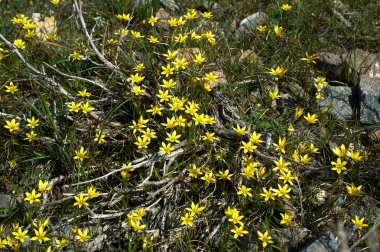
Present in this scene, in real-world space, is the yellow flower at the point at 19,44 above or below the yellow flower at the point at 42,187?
above

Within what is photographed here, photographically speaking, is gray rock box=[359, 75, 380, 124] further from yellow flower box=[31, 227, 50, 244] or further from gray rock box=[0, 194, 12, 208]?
gray rock box=[0, 194, 12, 208]

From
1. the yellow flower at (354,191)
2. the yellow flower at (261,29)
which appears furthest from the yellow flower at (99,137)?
the yellow flower at (261,29)

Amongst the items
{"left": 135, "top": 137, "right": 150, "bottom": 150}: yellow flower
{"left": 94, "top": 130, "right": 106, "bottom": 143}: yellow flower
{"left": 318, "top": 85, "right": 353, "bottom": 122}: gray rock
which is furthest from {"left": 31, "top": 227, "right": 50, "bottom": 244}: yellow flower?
{"left": 318, "top": 85, "right": 353, "bottom": 122}: gray rock

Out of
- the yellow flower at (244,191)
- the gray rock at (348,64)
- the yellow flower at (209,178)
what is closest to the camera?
the yellow flower at (244,191)

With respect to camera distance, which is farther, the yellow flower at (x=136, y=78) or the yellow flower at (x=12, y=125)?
the yellow flower at (x=136, y=78)

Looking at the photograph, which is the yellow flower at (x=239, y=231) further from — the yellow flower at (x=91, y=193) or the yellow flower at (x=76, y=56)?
the yellow flower at (x=76, y=56)

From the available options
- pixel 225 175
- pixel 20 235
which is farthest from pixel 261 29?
pixel 20 235
